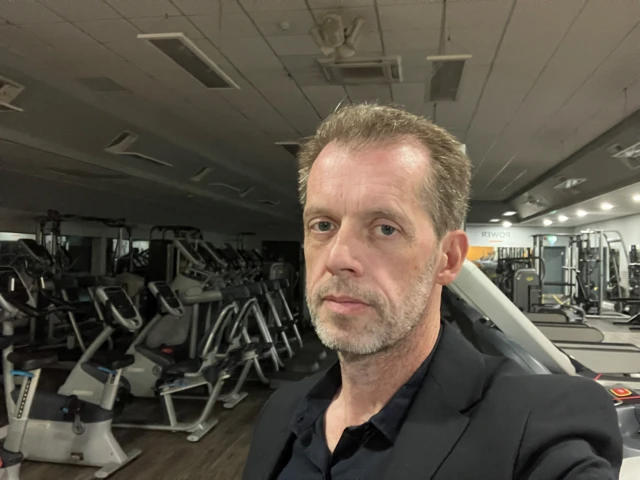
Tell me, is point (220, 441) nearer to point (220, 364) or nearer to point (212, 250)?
point (220, 364)

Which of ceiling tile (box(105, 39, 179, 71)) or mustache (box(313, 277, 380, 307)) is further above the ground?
ceiling tile (box(105, 39, 179, 71))

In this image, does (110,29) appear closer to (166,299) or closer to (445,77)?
(445,77)

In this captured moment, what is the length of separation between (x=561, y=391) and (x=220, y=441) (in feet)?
14.3

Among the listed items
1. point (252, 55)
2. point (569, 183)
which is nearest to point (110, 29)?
point (252, 55)

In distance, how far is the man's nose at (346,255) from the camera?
2.54 feet

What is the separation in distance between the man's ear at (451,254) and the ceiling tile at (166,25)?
3045 mm

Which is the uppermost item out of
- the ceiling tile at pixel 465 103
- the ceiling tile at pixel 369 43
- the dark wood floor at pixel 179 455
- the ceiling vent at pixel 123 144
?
the ceiling tile at pixel 465 103

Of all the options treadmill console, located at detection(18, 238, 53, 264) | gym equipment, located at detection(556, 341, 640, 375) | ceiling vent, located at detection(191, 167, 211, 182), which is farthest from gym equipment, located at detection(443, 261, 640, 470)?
treadmill console, located at detection(18, 238, 53, 264)

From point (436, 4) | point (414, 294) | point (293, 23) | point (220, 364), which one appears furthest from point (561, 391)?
point (220, 364)

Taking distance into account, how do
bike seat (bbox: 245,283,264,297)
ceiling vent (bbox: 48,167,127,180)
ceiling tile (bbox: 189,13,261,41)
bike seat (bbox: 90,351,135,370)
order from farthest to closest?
bike seat (bbox: 245,283,264,297) → ceiling vent (bbox: 48,167,127,180) → bike seat (bbox: 90,351,135,370) → ceiling tile (bbox: 189,13,261,41)

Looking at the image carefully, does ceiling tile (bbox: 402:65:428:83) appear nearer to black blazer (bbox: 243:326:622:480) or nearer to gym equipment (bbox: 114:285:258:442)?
gym equipment (bbox: 114:285:258:442)

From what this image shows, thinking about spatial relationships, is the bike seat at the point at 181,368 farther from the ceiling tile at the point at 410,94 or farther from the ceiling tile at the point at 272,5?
the ceiling tile at the point at 272,5

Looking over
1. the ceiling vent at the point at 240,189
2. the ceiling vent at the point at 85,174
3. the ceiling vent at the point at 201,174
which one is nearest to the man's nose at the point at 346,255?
the ceiling vent at the point at 85,174

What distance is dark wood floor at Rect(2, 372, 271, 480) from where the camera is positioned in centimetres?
382
